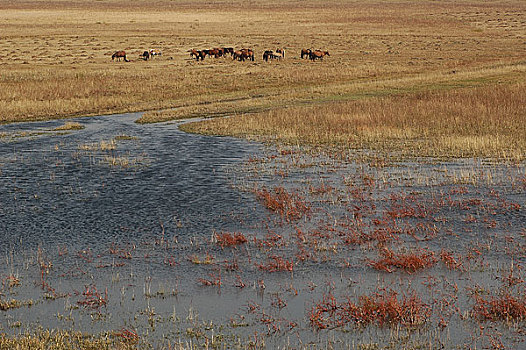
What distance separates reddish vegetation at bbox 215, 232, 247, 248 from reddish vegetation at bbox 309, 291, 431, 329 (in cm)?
360

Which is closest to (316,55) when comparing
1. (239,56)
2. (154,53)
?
(239,56)

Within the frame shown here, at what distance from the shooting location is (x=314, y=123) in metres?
29.5

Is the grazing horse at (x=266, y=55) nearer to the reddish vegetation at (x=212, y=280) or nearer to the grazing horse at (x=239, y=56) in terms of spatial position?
the grazing horse at (x=239, y=56)

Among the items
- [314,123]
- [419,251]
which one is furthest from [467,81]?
[419,251]

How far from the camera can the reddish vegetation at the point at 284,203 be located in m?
16.7

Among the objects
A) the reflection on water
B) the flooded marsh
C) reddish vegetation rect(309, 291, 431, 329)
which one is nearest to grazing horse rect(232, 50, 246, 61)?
the reflection on water

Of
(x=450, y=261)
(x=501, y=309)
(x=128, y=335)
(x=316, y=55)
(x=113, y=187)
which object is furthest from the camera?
(x=316, y=55)

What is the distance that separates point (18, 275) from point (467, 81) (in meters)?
35.4

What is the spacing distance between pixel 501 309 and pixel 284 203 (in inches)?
293

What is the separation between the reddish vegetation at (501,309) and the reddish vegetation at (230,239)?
17.1 feet

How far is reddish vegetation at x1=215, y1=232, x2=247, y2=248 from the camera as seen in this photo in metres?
14.4

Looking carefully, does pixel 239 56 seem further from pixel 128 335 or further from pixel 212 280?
pixel 128 335

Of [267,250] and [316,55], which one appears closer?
[267,250]

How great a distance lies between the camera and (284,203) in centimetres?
1733
